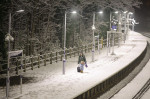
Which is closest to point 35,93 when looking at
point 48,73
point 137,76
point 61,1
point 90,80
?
point 90,80

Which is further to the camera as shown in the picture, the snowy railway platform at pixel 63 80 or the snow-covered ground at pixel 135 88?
the snow-covered ground at pixel 135 88

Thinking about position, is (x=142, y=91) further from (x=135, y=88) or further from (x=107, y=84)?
(x=107, y=84)

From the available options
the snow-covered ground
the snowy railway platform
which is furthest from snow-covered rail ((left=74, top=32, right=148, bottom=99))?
the snow-covered ground

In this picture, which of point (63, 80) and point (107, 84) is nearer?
point (63, 80)

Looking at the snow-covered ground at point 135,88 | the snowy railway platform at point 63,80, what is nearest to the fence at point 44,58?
the snowy railway platform at point 63,80

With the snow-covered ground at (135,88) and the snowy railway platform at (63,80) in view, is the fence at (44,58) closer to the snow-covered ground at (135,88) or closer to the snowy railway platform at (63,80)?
the snowy railway platform at (63,80)

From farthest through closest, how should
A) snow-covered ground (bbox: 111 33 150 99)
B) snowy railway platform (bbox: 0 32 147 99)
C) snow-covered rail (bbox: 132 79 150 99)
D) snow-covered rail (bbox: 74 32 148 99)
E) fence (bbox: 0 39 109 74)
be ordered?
fence (bbox: 0 39 109 74)
snow-covered rail (bbox: 132 79 150 99)
snow-covered ground (bbox: 111 33 150 99)
snow-covered rail (bbox: 74 32 148 99)
snowy railway platform (bbox: 0 32 147 99)

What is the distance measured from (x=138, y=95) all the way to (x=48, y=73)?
26.4 ft

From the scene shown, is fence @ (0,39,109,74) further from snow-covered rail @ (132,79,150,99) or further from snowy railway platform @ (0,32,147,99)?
snow-covered rail @ (132,79,150,99)

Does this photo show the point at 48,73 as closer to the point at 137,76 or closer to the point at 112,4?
the point at 137,76

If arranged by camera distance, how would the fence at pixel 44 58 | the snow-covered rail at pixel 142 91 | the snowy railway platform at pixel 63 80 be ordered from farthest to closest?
the fence at pixel 44 58 < the snow-covered rail at pixel 142 91 < the snowy railway platform at pixel 63 80

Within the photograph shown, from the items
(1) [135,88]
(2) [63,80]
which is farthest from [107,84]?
(2) [63,80]

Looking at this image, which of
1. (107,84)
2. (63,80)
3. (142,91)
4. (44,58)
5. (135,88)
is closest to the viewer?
(142,91)

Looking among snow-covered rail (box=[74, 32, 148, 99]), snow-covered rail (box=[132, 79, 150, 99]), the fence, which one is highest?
the fence
